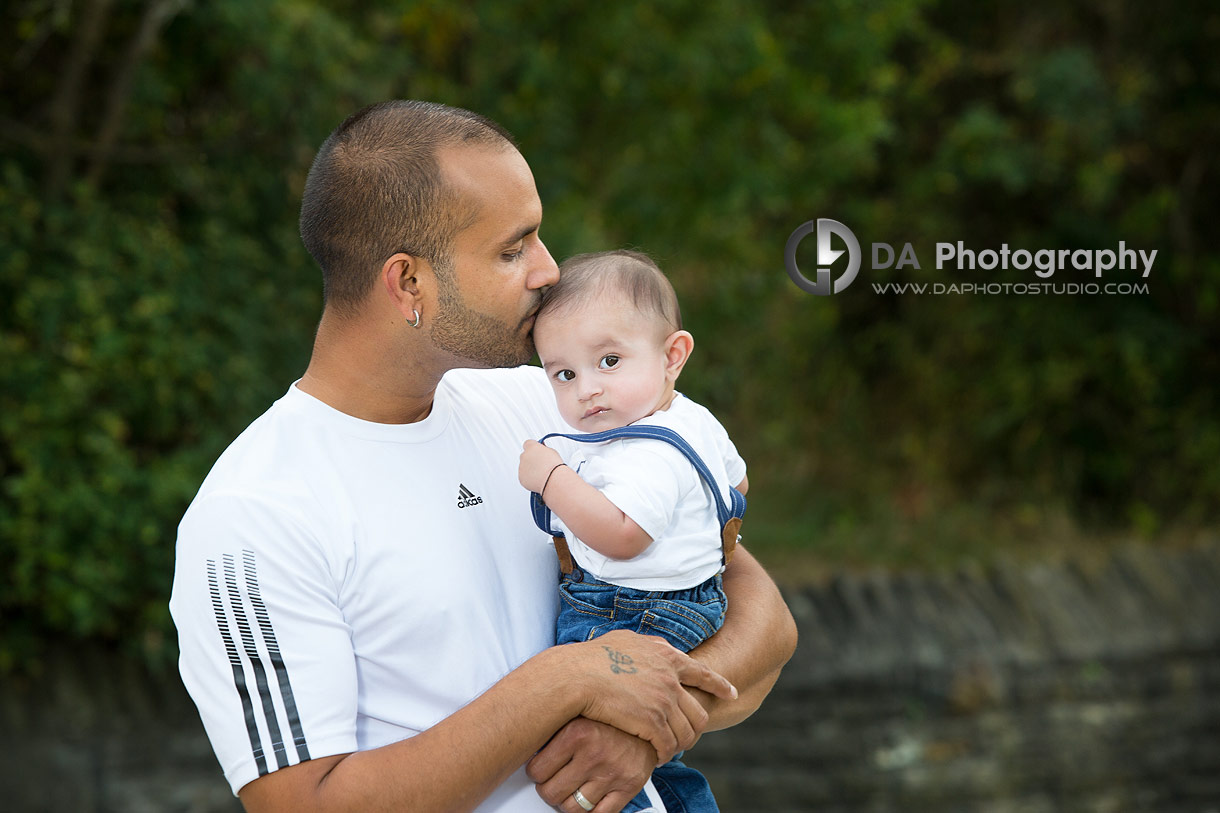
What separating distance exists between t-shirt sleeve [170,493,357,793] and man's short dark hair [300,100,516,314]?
0.43 m

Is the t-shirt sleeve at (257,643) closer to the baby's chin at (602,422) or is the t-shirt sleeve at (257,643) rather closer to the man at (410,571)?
the man at (410,571)

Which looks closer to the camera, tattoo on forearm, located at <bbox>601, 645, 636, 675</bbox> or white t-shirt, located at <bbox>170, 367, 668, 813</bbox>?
white t-shirt, located at <bbox>170, 367, 668, 813</bbox>

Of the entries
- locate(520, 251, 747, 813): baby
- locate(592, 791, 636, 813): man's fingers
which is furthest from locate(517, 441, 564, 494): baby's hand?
locate(592, 791, 636, 813): man's fingers

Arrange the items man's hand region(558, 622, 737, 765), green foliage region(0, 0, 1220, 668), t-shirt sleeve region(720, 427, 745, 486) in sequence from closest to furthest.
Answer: man's hand region(558, 622, 737, 765), t-shirt sleeve region(720, 427, 745, 486), green foliage region(0, 0, 1220, 668)

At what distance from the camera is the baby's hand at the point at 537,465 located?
5.85 feet

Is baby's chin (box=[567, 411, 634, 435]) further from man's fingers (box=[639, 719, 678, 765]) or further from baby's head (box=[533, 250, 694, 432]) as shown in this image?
man's fingers (box=[639, 719, 678, 765])

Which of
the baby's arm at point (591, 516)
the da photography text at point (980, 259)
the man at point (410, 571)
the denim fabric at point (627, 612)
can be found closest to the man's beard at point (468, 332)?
the man at point (410, 571)

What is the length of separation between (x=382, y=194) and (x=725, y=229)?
169 inches

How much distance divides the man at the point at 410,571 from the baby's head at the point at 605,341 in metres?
0.05

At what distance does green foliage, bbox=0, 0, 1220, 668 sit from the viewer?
13.3 ft

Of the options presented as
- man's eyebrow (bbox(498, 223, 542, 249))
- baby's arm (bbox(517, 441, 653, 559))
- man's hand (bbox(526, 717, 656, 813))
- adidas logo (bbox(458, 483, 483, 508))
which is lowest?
man's hand (bbox(526, 717, 656, 813))

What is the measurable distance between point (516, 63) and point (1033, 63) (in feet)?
8.76

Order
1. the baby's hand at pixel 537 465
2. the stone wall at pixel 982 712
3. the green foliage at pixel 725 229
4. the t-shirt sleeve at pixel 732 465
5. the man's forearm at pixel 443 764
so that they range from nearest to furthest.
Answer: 1. the man's forearm at pixel 443 764
2. the baby's hand at pixel 537 465
3. the t-shirt sleeve at pixel 732 465
4. the green foliage at pixel 725 229
5. the stone wall at pixel 982 712

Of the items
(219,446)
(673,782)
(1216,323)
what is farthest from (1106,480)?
(673,782)
